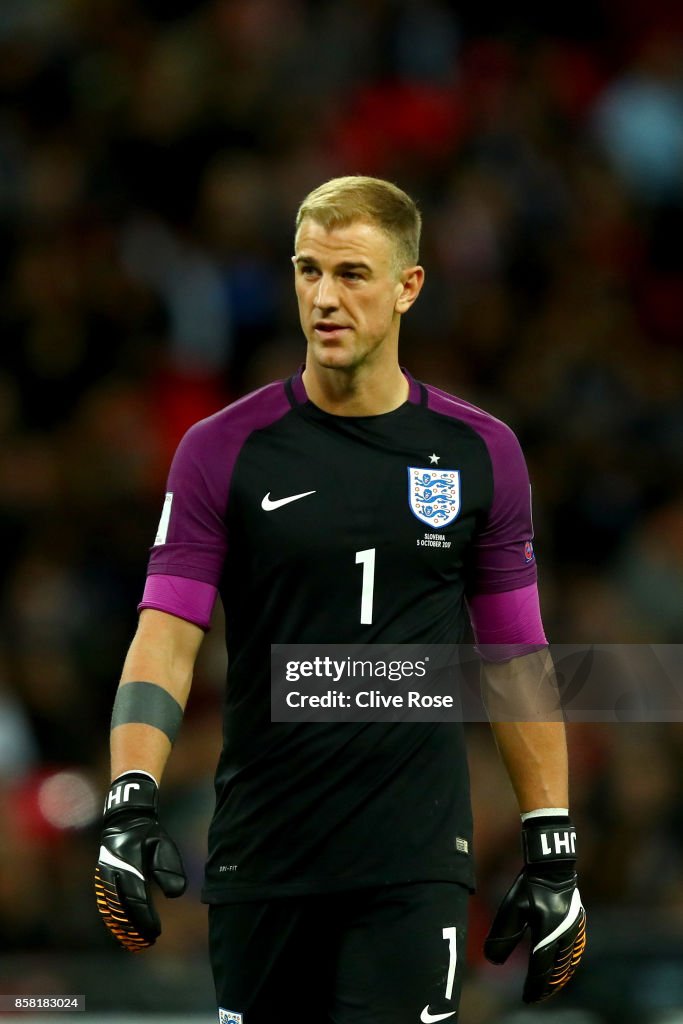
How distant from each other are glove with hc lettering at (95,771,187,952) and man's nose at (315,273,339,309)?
1161 millimetres

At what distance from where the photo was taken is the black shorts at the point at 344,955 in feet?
13.8

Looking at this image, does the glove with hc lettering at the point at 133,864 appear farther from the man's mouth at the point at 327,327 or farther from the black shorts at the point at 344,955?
the man's mouth at the point at 327,327

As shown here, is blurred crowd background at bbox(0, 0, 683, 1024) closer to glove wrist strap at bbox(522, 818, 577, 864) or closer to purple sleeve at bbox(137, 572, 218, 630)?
glove wrist strap at bbox(522, 818, 577, 864)

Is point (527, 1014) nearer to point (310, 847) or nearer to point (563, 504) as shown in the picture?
point (310, 847)

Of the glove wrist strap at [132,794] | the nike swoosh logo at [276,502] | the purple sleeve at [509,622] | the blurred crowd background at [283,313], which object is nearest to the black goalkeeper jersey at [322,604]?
the nike swoosh logo at [276,502]

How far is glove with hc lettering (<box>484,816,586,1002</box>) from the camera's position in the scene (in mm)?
4445

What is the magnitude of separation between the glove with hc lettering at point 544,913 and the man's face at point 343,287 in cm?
123

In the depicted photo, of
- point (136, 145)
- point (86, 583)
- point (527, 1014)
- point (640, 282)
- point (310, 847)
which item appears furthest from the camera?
point (640, 282)

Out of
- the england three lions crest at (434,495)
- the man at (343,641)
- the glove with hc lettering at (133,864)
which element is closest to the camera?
the glove with hc lettering at (133,864)

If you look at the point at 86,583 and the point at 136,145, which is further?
the point at 136,145

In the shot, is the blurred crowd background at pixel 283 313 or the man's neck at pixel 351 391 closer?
the man's neck at pixel 351 391

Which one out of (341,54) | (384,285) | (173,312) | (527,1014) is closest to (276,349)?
(173,312)

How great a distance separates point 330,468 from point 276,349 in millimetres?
5040

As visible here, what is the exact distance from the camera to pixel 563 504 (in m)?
9.59
